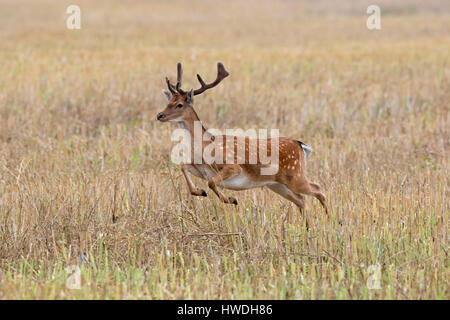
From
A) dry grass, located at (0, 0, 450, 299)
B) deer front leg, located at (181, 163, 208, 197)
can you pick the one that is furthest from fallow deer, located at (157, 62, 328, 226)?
dry grass, located at (0, 0, 450, 299)

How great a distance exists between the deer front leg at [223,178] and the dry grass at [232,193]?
1.31ft

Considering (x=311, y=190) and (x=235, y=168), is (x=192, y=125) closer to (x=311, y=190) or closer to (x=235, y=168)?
(x=235, y=168)

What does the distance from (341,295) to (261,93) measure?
8.83 meters

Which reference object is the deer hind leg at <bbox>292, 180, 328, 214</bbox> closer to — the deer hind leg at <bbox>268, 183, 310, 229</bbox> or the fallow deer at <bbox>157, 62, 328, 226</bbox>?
the fallow deer at <bbox>157, 62, 328, 226</bbox>

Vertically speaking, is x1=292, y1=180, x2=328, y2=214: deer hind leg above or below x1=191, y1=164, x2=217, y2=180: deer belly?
below

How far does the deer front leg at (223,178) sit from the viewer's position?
5.77 meters

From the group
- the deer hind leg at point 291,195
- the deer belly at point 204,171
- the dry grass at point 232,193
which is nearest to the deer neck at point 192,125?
the deer belly at point 204,171

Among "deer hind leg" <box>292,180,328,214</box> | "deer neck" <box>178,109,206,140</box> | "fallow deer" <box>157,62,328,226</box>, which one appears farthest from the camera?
"deer hind leg" <box>292,180,328,214</box>

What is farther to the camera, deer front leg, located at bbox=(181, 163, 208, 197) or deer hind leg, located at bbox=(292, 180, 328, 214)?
deer hind leg, located at bbox=(292, 180, 328, 214)

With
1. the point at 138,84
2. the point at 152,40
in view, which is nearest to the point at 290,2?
the point at 152,40

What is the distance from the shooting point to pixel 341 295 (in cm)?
486

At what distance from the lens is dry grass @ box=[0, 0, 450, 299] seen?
5.35m

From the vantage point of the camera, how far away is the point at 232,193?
24.5ft

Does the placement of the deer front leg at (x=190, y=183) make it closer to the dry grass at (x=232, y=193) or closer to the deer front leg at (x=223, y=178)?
the deer front leg at (x=223, y=178)
